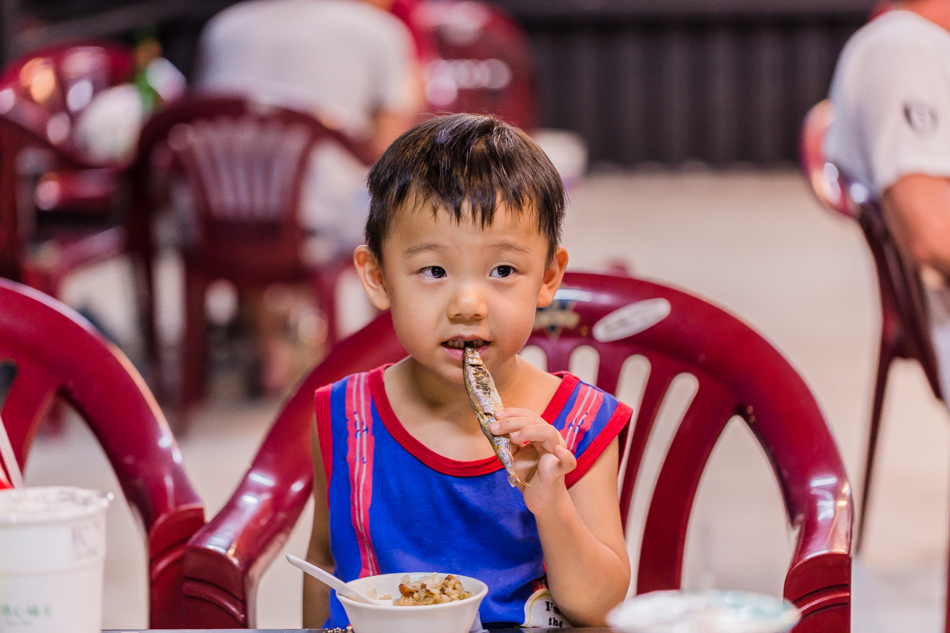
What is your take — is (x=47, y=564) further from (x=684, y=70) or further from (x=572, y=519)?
(x=684, y=70)

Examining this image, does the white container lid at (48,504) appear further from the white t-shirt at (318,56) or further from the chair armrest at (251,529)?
the white t-shirt at (318,56)

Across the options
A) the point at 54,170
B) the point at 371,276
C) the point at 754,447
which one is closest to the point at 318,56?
the point at 54,170

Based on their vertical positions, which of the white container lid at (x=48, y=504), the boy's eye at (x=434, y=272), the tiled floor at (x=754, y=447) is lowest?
the tiled floor at (x=754, y=447)

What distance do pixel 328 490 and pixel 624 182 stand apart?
30.4ft

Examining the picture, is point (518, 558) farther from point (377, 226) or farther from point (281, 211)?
point (281, 211)

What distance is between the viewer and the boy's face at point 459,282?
96 cm

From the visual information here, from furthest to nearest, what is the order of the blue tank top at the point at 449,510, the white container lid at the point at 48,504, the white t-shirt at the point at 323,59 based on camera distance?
1. the white t-shirt at the point at 323,59
2. the blue tank top at the point at 449,510
3. the white container lid at the point at 48,504

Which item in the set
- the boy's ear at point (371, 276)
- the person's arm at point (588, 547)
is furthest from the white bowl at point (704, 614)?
the boy's ear at point (371, 276)

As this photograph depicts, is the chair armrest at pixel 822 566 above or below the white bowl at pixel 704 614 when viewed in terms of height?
below

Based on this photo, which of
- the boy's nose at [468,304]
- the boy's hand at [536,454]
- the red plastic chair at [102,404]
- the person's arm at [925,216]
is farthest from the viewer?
the person's arm at [925,216]

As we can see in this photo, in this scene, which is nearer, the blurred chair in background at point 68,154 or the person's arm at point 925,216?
the person's arm at point 925,216

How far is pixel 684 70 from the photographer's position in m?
10.3

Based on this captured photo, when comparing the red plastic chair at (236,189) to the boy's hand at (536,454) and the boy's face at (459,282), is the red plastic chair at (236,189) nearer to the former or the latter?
the boy's face at (459,282)

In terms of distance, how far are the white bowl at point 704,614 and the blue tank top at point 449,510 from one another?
0.37m
